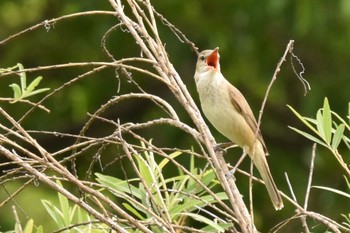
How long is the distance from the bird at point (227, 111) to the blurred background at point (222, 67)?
3629mm

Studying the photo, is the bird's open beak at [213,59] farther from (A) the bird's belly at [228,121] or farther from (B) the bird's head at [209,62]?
(A) the bird's belly at [228,121]

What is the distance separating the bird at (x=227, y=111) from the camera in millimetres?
4066

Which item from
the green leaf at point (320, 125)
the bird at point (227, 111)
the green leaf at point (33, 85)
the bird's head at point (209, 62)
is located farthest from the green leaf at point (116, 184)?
the bird's head at point (209, 62)

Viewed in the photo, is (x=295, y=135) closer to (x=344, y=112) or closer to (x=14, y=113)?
(x=344, y=112)

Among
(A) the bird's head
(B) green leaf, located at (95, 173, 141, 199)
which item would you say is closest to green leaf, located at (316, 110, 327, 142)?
(B) green leaf, located at (95, 173, 141, 199)

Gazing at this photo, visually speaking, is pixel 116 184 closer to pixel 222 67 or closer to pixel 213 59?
pixel 213 59

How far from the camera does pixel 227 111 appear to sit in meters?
4.12

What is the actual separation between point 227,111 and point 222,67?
4688mm

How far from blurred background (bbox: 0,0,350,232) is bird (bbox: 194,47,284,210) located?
3629 millimetres

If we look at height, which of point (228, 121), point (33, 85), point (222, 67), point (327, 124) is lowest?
point (222, 67)

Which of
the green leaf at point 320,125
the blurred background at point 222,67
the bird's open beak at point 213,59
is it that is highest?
the bird's open beak at point 213,59

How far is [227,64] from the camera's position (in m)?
8.87

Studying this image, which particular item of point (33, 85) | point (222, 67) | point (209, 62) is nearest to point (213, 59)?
point (209, 62)

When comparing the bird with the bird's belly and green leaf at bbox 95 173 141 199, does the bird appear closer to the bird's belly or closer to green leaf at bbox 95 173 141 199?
the bird's belly
